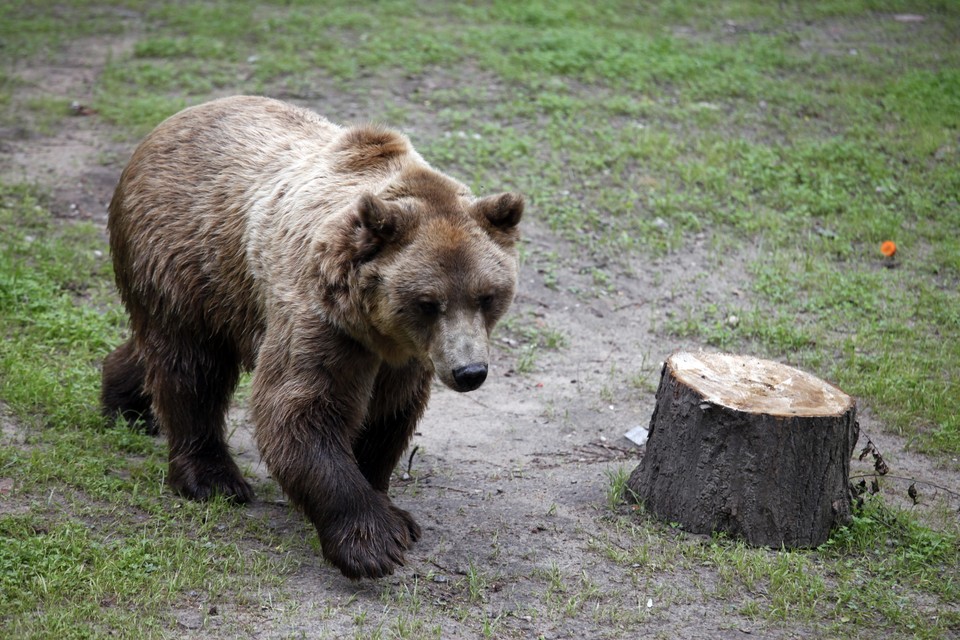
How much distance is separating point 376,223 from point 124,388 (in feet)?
7.88

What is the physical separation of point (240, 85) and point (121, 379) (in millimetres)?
5495

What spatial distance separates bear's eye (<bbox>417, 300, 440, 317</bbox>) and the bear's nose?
0.29 meters

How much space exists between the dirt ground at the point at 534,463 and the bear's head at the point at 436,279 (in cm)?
103

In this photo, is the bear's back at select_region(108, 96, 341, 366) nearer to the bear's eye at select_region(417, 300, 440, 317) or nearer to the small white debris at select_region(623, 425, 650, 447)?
the bear's eye at select_region(417, 300, 440, 317)

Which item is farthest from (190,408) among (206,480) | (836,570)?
(836,570)

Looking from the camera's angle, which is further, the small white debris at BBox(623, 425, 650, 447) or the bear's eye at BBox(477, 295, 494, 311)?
the small white debris at BBox(623, 425, 650, 447)

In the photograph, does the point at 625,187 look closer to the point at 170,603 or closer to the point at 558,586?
the point at 558,586

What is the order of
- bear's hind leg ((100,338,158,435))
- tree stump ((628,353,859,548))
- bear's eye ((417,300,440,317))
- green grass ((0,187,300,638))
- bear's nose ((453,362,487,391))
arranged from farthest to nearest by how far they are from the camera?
bear's hind leg ((100,338,158,435))
tree stump ((628,353,859,548))
bear's eye ((417,300,440,317))
bear's nose ((453,362,487,391))
green grass ((0,187,300,638))

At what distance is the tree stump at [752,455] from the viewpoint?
4.81 metres

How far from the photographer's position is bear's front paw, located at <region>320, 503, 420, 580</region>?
4.49 m

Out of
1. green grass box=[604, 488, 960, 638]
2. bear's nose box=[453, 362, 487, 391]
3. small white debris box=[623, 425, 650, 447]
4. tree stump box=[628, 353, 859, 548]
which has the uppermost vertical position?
bear's nose box=[453, 362, 487, 391]

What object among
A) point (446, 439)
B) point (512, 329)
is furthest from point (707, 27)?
point (446, 439)

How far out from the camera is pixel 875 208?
368 inches

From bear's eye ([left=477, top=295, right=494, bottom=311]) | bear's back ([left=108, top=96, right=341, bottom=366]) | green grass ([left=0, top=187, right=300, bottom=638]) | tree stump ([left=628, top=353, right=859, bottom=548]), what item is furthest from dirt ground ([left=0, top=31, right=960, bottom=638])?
bear's eye ([left=477, top=295, right=494, bottom=311])
